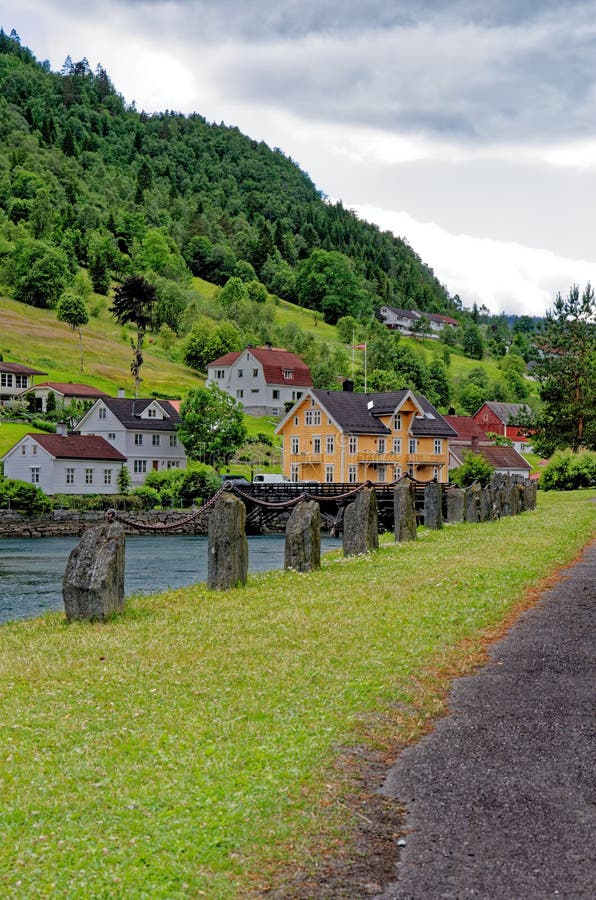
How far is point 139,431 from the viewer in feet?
298

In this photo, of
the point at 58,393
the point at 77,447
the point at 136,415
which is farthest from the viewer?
the point at 58,393

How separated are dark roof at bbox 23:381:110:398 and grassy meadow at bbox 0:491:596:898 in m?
91.9

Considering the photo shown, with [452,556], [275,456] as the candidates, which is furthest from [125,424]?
[452,556]

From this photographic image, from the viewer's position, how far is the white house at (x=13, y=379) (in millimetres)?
104375

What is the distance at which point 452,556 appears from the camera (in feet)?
69.2

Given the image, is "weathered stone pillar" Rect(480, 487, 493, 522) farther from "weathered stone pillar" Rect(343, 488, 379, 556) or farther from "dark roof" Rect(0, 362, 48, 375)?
"dark roof" Rect(0, 362, 48, 375)

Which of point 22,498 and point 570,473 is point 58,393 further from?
point 570,473

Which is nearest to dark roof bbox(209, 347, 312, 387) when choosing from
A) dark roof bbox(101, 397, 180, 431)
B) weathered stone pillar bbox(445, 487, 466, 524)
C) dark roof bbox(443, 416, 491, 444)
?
dark roof bbox(443, 416, 491, 444)

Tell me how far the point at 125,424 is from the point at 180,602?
76.6m

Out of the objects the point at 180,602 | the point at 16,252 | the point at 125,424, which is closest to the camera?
the point at 180,602

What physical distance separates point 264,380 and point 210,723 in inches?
4783

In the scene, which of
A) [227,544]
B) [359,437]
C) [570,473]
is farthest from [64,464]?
[227,544]

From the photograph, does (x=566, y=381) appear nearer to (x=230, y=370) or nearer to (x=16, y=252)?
(x=230, y=370)

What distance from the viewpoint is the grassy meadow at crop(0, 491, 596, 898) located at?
18.4ft
